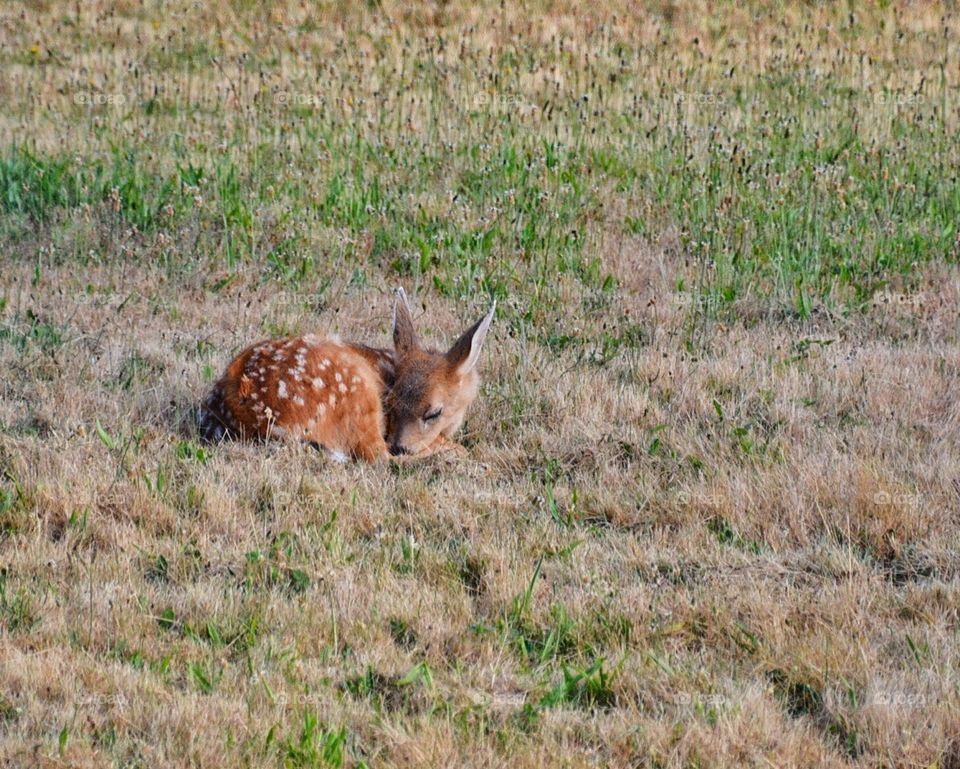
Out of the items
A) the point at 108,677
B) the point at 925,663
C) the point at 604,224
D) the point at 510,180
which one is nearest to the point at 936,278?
the point at 604,224

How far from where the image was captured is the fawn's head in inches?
294

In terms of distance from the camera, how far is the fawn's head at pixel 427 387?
746cm

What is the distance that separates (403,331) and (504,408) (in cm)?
73

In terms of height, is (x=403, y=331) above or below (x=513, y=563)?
above

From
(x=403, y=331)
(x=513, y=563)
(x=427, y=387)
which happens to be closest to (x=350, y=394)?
(x=427, y=387)

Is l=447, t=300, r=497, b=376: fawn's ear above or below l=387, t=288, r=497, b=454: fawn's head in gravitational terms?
above

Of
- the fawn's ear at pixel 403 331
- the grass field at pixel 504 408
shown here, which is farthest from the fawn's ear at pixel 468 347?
the grass field at pixel 504 408

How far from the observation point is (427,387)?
7492mm

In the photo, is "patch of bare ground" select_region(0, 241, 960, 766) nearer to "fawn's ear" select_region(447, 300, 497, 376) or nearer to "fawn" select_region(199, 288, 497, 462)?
"fawn" select_region(199, 288, 497, 462)

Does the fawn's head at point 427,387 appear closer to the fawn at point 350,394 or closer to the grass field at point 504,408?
the fawn at point 350,394

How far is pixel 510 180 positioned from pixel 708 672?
6.75 metres

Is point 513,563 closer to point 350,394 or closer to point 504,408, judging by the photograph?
point 350,394

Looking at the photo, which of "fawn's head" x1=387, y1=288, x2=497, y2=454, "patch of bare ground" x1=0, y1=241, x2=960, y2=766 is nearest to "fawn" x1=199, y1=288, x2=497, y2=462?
"fawn's head" x1=387, y1=288, x2=497, y2=454

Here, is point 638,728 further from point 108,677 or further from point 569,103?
point 569,103
